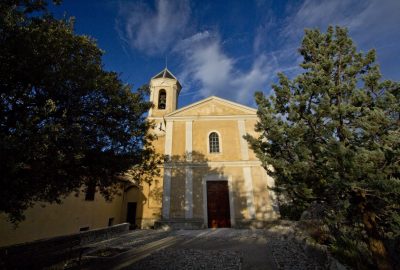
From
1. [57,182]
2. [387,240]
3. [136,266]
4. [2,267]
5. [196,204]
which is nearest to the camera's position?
[2,267]

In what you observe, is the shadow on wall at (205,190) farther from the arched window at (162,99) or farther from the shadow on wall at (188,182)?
the arched window at (162,99)

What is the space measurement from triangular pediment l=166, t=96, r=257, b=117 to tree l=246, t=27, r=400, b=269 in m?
10.9

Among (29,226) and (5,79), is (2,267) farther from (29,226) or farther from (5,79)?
(29,226)

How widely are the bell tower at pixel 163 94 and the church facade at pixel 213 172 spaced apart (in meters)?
3.77

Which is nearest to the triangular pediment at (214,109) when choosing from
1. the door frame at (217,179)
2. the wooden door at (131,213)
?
the door frame at (217,179)

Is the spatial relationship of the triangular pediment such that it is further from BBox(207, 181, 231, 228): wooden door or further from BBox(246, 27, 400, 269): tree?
BBox(246, 27, 400, 269): tree

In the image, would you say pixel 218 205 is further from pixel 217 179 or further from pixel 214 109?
pixel 214 109

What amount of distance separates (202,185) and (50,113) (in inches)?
427

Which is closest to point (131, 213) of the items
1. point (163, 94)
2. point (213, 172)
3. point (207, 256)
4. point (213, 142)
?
point (213, 172)

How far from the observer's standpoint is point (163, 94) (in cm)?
2084

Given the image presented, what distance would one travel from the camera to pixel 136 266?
5.97m

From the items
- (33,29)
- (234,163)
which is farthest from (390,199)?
(234,163)

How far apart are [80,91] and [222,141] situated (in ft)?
36.8

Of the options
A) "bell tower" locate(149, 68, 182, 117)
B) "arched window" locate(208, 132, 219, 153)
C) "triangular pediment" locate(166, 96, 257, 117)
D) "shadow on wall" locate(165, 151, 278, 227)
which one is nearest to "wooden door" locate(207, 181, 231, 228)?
"shadow on wall" locate(165, 151, 278, 227)
